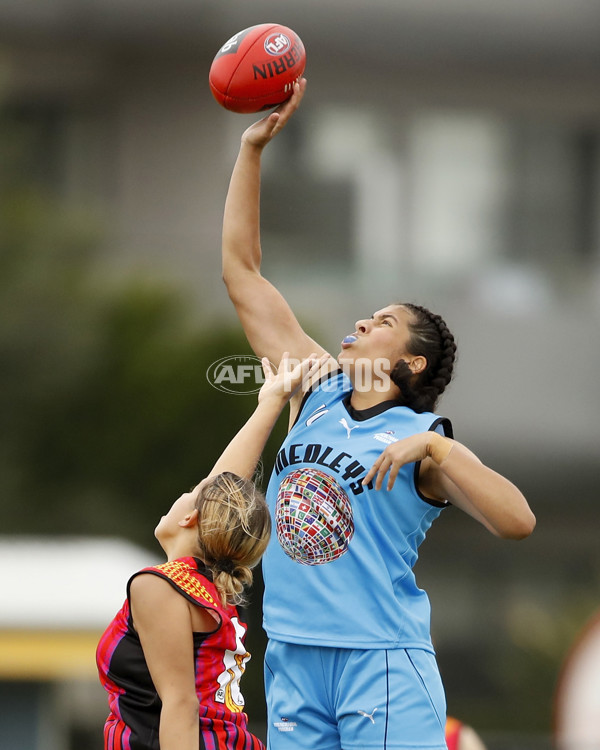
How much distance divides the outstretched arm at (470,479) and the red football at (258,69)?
1.47 m

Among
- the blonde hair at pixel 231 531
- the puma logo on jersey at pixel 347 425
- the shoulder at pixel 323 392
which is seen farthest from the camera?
the shoulder at pixel 323 392

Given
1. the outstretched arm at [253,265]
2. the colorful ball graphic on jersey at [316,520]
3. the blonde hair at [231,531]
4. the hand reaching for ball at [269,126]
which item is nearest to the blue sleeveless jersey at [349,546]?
the colorful ball graphic on jersey at [316,520]

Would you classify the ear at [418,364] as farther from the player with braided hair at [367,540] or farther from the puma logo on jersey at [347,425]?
the puma logo on jersey at [347,425]

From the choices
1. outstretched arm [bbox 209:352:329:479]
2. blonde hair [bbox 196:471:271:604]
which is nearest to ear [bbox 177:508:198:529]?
blonde hair [bbox 196:471:271:604]

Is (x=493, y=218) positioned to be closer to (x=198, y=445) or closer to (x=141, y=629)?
(x=198, y=445)

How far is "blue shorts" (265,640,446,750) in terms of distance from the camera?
12.8 ft

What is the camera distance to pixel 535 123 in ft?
58.7

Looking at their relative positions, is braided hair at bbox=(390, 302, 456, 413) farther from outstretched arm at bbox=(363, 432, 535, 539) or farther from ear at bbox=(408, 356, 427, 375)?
outstretched arm at bbox=(363, 432, 535, 539)

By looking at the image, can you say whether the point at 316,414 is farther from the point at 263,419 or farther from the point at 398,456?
the point at 398,456

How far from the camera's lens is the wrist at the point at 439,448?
3852 millimetres

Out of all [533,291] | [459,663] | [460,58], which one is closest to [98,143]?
[460,58]

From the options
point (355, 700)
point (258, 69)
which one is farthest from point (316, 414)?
point (258, 69)

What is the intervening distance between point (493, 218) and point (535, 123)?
145cm

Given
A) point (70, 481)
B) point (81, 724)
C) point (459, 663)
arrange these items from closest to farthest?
point (81, 724) → point (70, 481) → point (459, 663)
